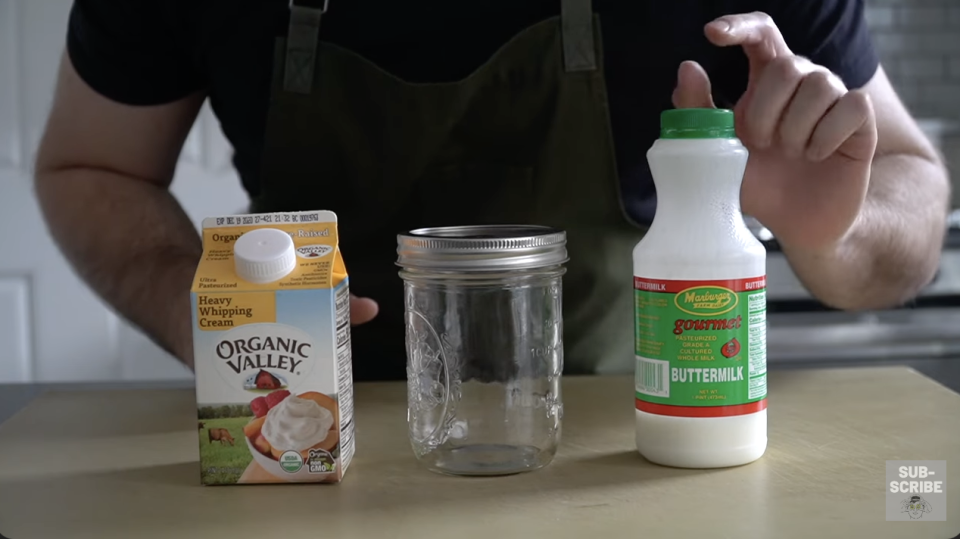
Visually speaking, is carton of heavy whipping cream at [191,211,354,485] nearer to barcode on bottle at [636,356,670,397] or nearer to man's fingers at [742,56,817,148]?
barcode on bottle at [636,356,670,397]

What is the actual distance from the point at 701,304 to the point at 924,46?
243 cm

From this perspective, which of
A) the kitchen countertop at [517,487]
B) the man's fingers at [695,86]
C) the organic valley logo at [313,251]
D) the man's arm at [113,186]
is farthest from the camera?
the man's arm at [113,186]

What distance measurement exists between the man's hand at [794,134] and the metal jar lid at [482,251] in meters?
0.21

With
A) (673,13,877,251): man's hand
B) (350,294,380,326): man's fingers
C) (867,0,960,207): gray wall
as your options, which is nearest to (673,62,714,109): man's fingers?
(673,13,877,251): man's hand

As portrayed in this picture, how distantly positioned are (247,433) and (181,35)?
2.18 feet

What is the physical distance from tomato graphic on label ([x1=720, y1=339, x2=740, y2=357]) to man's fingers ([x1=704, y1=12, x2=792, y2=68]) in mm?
239

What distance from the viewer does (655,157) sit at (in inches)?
30.4

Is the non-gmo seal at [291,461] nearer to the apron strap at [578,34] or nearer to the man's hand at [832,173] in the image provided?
the man's hand at [832,173]

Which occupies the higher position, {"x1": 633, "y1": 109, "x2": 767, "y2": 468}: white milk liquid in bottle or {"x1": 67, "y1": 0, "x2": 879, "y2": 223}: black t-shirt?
{"x1": 67, "y1": 0, "x2": 879, "y2": 223}: black t-shirt

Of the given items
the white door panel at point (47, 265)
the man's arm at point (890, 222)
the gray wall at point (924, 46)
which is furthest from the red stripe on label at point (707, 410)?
the gray wall at point (924, 46)

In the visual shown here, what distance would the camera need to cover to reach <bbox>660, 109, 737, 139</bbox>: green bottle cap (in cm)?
74

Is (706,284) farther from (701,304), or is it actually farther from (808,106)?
(808,106)

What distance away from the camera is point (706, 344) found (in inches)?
29.1

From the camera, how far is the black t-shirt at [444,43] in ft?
3.82
